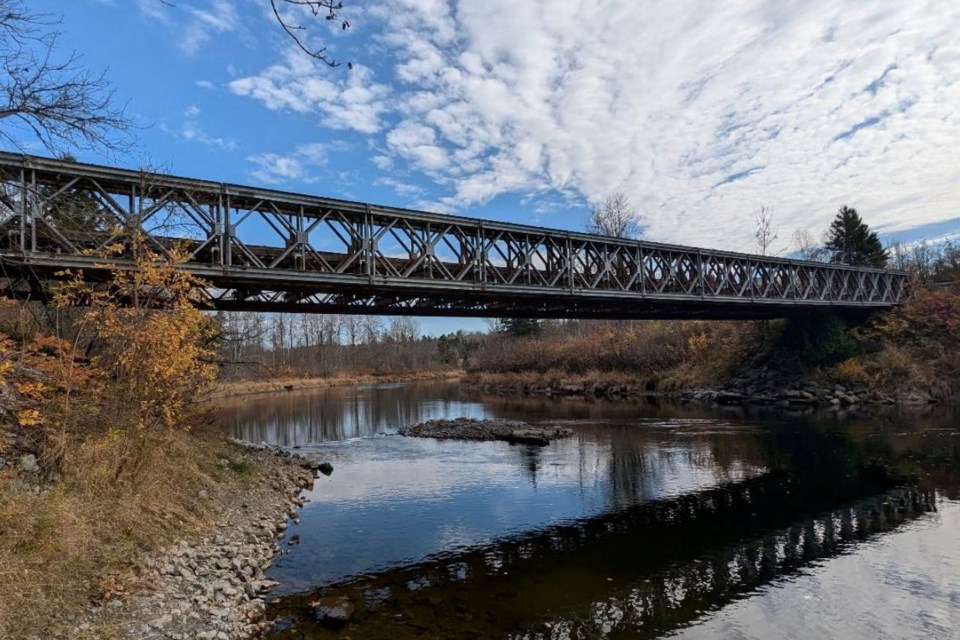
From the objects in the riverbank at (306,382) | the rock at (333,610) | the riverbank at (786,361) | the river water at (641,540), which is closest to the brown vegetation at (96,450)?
the river water at (641,540)

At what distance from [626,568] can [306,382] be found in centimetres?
8748

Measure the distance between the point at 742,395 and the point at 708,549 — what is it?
38.9 meters

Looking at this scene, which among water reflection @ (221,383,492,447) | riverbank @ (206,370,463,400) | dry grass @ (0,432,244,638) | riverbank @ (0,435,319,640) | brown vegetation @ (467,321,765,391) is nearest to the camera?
dry grass @ (0,432,244,638)

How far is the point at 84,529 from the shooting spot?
9414mm

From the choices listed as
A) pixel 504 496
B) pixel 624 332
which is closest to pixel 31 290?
pixel 504 496

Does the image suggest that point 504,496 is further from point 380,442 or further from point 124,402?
point 380,442

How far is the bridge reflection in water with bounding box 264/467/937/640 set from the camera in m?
10.2

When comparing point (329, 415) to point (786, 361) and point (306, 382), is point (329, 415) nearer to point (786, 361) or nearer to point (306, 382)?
point (786, 361)

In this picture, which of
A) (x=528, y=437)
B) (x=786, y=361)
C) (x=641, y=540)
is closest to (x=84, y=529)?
(x=641, y=540)

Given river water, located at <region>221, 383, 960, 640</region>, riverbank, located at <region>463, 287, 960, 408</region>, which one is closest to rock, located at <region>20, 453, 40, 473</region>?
river water, located at <region>221, 383, 960, 640</region>

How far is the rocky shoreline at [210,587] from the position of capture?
8.48m

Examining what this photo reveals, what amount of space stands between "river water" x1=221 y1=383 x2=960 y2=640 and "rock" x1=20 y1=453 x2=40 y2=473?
5.04 m

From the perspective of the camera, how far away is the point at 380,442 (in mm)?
33094

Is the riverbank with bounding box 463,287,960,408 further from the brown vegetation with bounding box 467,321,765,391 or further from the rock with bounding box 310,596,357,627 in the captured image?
the rock with bounding box 310,596,357,627
